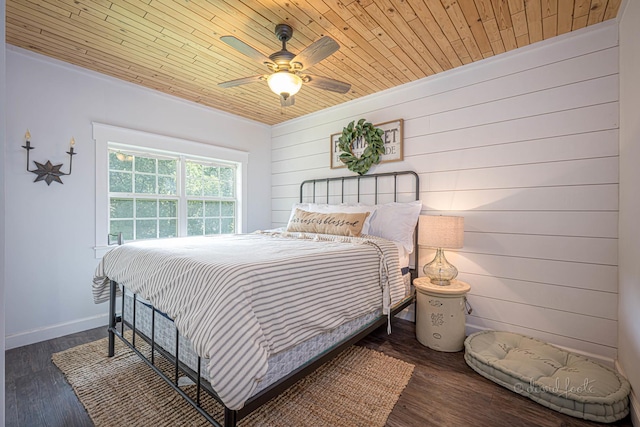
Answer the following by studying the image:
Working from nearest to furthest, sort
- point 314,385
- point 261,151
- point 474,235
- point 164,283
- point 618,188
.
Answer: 1. point 164,283
2. point 314,385
3. point 618,188
4. point 474,235
5. point 261,151

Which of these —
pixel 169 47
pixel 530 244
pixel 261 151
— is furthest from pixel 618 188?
pixel 261 151

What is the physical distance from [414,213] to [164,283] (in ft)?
7.32

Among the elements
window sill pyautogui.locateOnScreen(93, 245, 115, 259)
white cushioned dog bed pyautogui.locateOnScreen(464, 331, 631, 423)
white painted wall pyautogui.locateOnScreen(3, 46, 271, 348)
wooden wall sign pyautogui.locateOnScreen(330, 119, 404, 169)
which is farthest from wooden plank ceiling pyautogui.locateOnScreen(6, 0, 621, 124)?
white cushioned dog bed pyautogui.locateOnScreen(464, 331, 631, 423)

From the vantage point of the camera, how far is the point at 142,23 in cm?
208

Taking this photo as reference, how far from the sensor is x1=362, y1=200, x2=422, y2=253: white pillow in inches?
108

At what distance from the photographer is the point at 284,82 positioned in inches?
81.0

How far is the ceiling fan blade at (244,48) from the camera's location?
176cm

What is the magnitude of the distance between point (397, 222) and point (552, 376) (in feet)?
5.10

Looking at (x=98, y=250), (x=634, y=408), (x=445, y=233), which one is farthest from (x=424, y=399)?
(x=98, y=250)

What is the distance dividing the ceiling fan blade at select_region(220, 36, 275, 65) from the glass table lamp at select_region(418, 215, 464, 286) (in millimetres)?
1795

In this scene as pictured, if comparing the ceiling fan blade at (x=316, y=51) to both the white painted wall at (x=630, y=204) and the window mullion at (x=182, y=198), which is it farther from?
the window mullion at (x=182, y=198)

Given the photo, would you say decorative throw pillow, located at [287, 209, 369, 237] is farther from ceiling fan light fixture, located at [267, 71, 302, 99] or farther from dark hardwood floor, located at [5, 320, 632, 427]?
ceiling fan light fixture, located at [267, 71, 302, 99]

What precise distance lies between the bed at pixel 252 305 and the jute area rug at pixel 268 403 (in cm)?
13

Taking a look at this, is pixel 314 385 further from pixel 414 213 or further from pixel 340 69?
pixel 340 69
